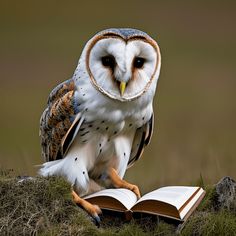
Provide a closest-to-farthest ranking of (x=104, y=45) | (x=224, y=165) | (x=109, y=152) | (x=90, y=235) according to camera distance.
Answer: (x=90, y=235) < (x=104, y=45) < (x=109, y=152) < (x=224, y=165)

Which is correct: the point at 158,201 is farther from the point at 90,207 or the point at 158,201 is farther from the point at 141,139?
the point at 141,139

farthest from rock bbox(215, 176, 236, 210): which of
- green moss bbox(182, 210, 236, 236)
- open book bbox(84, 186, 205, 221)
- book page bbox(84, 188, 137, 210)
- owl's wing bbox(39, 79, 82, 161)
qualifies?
owl's wing bbox(39, 79, 82, 161)

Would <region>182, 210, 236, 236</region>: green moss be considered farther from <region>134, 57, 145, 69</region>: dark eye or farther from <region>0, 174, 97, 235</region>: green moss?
<region>134, 57, 145, 69</region>: dark eye

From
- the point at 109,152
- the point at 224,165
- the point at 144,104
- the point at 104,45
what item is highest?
the point at 104,45

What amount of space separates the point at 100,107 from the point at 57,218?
2.77 feet

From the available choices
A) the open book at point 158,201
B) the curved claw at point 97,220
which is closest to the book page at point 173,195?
the open book at point 158,201

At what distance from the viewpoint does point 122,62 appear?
4.81 m

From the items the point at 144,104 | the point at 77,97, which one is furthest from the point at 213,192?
the point at 77,97

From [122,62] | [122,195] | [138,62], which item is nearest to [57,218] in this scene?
[122,195]

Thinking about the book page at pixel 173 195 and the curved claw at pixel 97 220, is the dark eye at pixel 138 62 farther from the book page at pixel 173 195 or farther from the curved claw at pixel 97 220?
the curved claw at pixel 97 220

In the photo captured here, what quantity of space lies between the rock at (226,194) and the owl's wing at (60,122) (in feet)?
3.30

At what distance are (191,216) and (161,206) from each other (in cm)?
26

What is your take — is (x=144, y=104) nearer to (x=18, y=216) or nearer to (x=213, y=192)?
(x=213, y=192)

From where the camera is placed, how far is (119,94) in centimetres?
492
